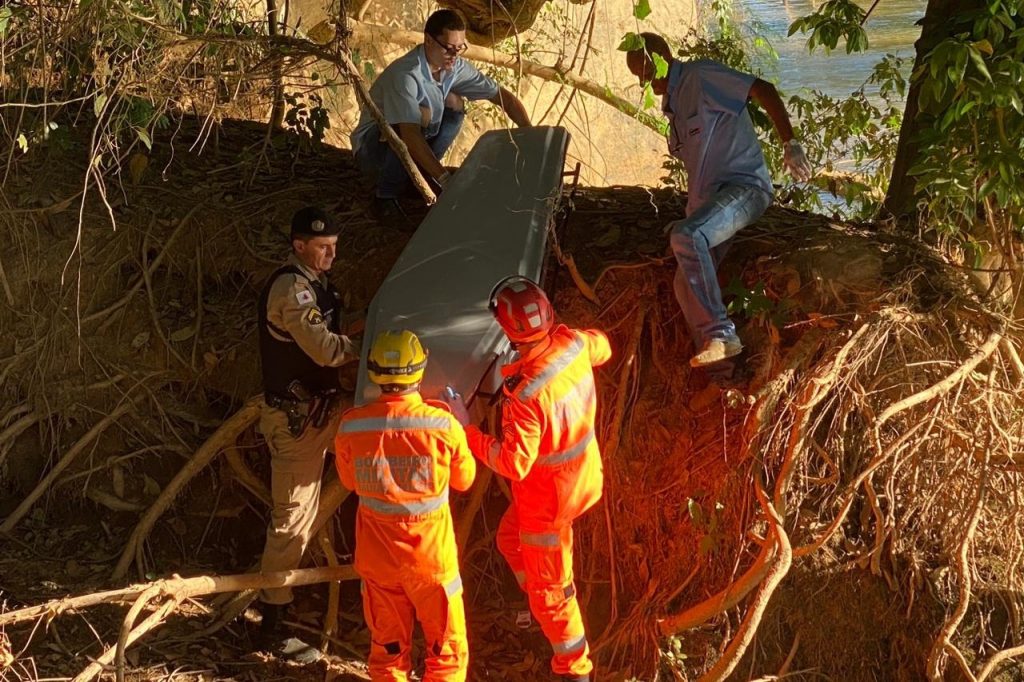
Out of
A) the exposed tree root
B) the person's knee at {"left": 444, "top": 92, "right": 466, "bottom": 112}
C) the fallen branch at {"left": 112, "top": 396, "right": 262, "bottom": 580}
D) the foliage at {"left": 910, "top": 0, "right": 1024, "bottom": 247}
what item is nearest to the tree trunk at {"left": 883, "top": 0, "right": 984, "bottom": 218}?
the foliage at {"left": 910, "top": 0, "right": 1024, "bottom": 247}

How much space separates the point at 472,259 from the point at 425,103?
139 cm

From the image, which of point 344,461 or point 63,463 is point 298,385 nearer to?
point 344,461

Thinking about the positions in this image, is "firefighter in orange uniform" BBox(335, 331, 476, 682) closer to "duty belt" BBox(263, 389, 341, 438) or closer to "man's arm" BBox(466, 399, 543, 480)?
"man's arm" BBox(466, 399, 543, 480)

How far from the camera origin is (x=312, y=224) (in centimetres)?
412

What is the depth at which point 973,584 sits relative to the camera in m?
4.34

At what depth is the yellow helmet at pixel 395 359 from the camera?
11.7 ft

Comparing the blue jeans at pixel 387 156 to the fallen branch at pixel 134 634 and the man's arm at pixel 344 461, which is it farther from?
the fallen branch at pixel 134 634

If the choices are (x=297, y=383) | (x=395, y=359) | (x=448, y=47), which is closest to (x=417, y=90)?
(x=448, y=47)

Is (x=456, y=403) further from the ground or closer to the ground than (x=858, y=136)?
closer to the ground

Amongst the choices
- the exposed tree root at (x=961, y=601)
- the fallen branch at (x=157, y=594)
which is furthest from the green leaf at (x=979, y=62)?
the fallen branch at (x=157, y=594)

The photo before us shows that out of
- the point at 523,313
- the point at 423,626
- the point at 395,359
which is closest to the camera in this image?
the point at 395,359

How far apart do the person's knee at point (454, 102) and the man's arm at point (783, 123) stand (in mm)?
1929

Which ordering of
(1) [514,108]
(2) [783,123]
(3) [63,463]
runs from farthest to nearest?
1. (1) [514,108]
2. (3) [63,463]
3. (2) [783,123]

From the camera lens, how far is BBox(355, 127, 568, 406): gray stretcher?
391cm
